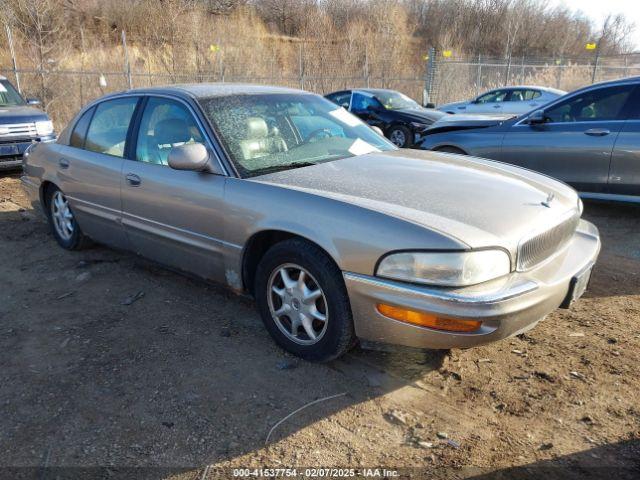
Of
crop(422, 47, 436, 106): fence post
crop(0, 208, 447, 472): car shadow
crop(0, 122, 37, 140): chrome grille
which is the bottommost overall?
crop(0, 208, 447, 472): car shadow

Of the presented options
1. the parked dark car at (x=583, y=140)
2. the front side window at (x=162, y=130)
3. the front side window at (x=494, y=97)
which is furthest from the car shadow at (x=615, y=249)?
the front side window at (x=494, y=97)

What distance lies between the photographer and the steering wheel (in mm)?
3729

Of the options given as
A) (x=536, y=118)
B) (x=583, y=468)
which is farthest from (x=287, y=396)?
(x=536, y=118)

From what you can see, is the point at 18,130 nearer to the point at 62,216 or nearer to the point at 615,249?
the point at 62,216

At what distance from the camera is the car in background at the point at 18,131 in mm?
8539

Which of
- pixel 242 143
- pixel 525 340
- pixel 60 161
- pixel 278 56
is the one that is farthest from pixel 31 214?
pixel 278 56

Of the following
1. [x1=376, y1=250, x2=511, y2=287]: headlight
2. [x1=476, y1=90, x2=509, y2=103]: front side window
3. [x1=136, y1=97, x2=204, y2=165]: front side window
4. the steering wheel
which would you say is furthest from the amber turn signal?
[x1=476, y1=90, x2=509, y2=103]: front side window

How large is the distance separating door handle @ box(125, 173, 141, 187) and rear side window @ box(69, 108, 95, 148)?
1.02m

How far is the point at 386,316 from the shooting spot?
256 cm

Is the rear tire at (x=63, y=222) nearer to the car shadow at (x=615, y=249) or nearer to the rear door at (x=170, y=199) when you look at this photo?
the rear door at (x=170, y=199)

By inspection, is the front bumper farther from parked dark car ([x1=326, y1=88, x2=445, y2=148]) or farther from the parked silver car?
parked dark car ([x1=326, y1=88, x2=445, y2=148])

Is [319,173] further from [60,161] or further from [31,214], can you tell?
[31,214]

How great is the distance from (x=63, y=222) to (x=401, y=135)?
329 inches

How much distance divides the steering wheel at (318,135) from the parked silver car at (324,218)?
1 cm
